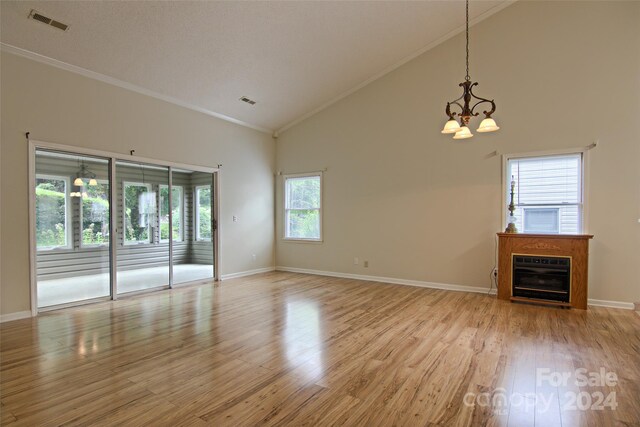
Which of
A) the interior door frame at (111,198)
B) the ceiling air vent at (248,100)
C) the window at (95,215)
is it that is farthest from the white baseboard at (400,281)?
the window at (95,215)

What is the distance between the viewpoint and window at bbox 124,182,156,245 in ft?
17.5

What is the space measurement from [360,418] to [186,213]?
524cm

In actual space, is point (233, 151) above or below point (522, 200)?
above

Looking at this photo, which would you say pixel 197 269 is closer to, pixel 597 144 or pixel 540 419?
pixel 540 419

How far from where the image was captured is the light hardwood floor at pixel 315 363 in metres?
2.06

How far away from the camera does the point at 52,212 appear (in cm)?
457

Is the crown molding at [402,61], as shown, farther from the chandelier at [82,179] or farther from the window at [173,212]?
the chandelier at [82,179]

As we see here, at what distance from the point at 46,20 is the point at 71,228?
2.68m

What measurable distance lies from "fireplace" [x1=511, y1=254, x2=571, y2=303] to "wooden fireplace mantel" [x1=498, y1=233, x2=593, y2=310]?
54 millimetres

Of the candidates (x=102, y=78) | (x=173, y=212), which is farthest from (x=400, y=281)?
(x=102, y=78)

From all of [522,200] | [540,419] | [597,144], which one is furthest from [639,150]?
[540,419]

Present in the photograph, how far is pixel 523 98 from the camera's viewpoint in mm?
4992

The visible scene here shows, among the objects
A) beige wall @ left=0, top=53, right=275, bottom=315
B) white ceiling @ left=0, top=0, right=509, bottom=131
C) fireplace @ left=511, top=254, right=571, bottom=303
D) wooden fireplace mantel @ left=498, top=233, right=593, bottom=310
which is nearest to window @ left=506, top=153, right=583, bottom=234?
wooden fireplace mantel @ left=498, top=233, right=593, bottom=310

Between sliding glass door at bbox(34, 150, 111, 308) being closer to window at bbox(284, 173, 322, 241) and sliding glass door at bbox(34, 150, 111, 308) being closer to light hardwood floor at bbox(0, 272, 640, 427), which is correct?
light hardwood floor at bbox(0, 272, 640, 427)
